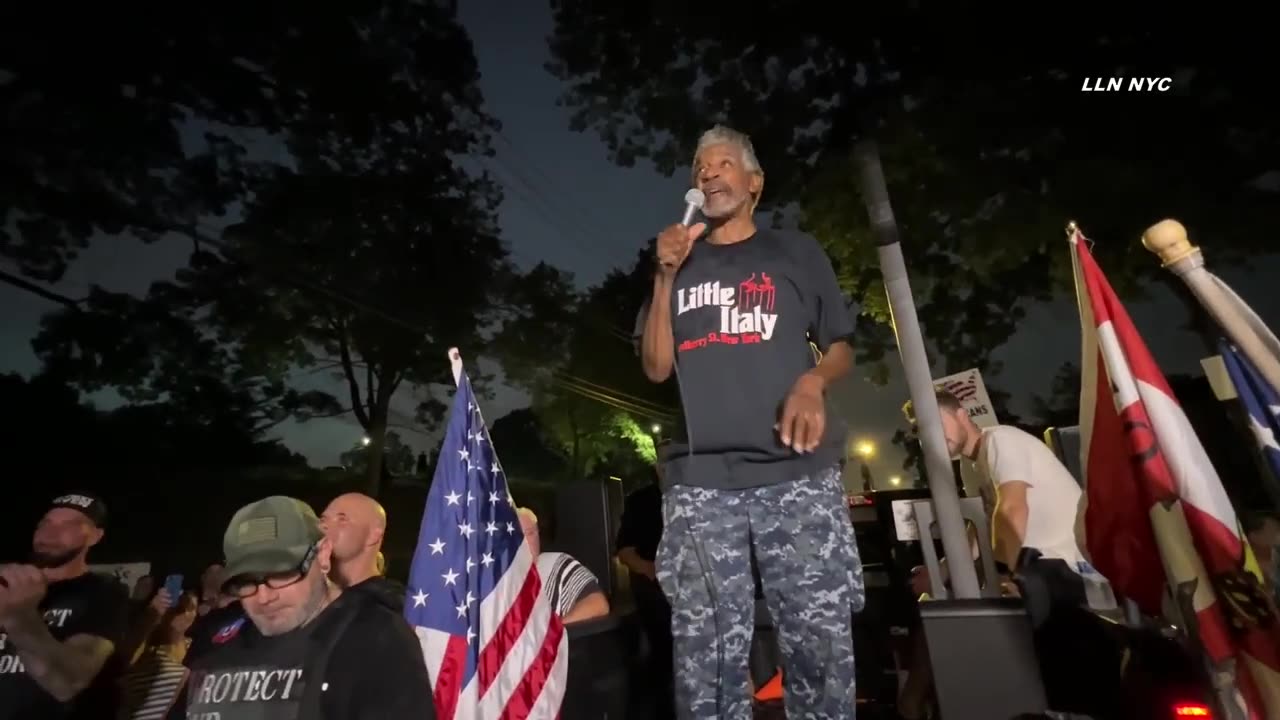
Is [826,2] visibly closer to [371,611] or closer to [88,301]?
[371,611]

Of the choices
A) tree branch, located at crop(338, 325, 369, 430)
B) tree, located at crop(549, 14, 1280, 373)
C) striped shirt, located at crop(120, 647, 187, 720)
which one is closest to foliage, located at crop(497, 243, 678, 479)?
tree branch, located at crop(338, 325, 369, 430)

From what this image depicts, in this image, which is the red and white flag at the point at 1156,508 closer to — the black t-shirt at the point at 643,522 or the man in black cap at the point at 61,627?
the black t-shirt at the point at 643,522

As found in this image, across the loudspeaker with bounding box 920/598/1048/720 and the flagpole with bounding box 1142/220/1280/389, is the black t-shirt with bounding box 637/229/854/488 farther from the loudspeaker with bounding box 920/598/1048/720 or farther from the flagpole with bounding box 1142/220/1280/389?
the loudspeaker with bounding box 920/598/1048/720

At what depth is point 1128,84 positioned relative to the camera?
5.96m

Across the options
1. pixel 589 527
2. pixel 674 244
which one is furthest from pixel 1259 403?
pixel 589 527

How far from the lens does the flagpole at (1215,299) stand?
164 cm

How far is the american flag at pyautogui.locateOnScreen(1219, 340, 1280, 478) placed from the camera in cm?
161

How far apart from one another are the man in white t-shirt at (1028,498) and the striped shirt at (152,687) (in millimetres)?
4627

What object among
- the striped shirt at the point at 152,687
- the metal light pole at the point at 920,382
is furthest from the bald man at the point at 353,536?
the metal light pole at the point at 920,382

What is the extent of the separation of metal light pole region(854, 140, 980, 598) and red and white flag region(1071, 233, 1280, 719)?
1270 mm

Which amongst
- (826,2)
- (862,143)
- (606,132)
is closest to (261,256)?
(606,132)

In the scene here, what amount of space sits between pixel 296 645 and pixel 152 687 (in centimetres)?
310

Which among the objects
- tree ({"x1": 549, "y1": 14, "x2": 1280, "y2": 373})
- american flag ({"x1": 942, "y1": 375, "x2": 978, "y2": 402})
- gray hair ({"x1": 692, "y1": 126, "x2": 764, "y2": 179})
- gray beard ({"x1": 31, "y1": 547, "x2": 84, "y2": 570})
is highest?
tree ({"x1": 549, "y1": 14, "x2": 1280, "y2": 373})

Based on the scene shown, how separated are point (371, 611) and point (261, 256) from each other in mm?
14680
